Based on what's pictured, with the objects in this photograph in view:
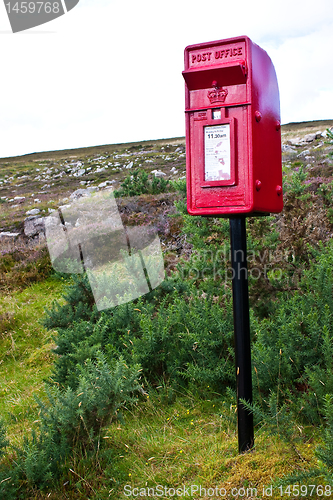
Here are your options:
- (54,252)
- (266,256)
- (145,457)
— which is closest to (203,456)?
(145,457)

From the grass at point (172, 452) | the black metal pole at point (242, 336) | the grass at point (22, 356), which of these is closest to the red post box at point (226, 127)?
the black metal pole at point (242, 336)

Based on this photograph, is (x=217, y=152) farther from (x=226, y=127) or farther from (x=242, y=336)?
(x=242, y=336)

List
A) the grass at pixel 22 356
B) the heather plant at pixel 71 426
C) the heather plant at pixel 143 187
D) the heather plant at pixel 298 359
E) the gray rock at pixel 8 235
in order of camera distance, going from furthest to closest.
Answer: the heather plant at pixel 143 187, the gray rock at pixel 8 235, the grass at pixel 22 356, the heather plant at pixel 298 359, the heather plant at pixel 71 426

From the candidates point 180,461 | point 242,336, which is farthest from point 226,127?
point 180,461

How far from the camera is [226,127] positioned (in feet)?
6.79

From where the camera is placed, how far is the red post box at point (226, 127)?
2.03 meters

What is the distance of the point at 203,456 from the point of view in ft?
7.68

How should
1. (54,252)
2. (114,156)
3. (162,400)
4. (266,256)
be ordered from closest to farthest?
(162,400) → (266,256) → (54,252) → (114,156)

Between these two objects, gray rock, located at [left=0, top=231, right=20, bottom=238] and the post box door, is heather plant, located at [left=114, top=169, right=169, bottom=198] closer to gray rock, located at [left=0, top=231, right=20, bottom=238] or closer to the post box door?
gray rock, located at [left=0, top=231, right=20, bottom=238]

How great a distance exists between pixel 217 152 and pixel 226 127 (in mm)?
143

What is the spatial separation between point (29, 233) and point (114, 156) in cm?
2381

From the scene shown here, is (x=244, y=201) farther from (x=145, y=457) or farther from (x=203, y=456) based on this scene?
(x=145, y=457)

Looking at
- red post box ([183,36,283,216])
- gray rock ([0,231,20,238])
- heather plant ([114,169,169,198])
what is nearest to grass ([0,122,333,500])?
red post box ([183,36,283,216])

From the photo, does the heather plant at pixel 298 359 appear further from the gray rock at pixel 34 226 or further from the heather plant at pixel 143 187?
the gray rock at pixel 34 226
